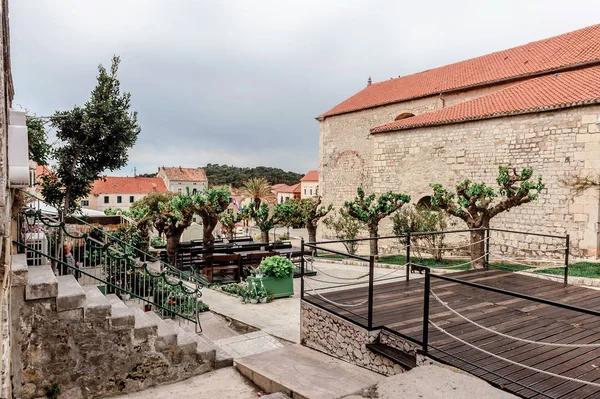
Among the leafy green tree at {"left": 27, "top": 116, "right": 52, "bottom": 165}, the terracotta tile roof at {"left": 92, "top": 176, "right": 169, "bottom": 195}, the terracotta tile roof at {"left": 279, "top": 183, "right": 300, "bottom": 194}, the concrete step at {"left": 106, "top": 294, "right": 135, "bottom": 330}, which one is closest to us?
the concrete step at {"left": 106, "top": 294, "right": 135, "bottom": 330}

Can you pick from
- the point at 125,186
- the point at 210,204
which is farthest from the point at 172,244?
the point at 125,186

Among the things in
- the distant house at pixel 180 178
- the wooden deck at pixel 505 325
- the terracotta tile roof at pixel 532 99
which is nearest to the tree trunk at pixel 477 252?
the wooden deck at pixel 505 325

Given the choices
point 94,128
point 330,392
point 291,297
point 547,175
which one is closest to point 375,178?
point 547,175

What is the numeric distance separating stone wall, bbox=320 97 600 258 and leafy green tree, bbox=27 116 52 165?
13.2 metres

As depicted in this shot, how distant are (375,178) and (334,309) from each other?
16282mm

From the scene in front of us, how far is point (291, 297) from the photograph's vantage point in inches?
359

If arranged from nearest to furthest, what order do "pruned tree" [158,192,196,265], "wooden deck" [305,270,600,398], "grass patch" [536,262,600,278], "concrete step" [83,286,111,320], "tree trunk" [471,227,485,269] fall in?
"wooden deck" [305,270,600,398]
"concrete step" [83,286,111,320]
"grass patch" [536,262,600,278]
"tree trunk" [471,227,485,269]
"pruned tree" [158,192,196,265]

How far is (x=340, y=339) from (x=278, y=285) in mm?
3910

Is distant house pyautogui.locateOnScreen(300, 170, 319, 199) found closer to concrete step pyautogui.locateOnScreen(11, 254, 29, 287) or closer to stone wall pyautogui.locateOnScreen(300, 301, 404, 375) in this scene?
stone wall pyautogui.locateOnScreen(300, 301, 404, 375)

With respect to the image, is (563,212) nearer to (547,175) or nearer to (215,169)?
(547,175)

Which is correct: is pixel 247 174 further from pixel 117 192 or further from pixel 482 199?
pixel 482 199

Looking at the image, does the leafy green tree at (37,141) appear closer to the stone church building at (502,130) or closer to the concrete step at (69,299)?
the concrete step at (69,299)

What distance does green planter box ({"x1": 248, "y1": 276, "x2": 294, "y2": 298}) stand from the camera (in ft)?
28.4

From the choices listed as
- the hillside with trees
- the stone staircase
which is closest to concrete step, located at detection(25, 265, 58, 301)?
the stone staircase
